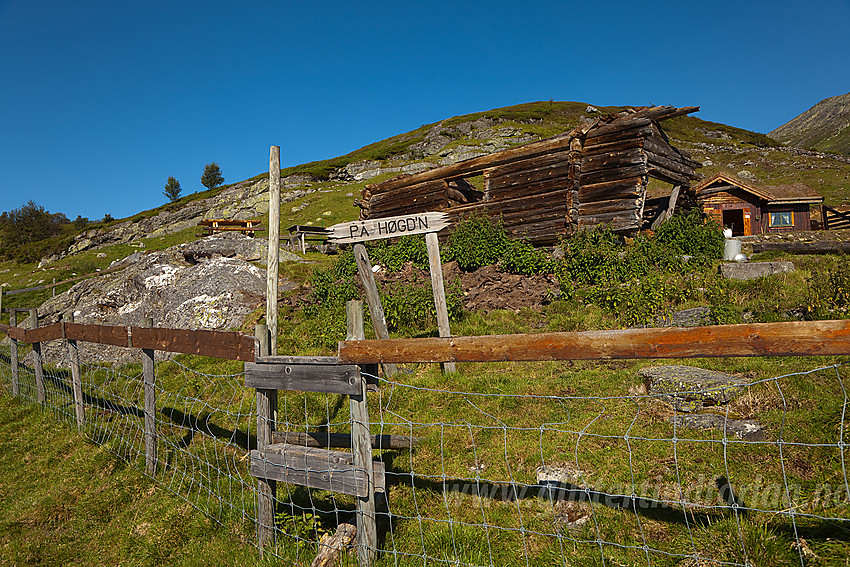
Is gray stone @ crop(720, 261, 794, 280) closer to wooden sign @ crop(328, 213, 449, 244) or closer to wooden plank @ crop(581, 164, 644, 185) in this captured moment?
wooden plank @ crop(581, 164, 644, 185)

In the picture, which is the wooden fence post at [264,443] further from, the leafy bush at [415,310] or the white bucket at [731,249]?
the white bucket at [731,249]

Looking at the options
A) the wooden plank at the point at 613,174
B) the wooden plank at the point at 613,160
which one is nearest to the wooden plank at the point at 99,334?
the wooden plank at the point at 613,174

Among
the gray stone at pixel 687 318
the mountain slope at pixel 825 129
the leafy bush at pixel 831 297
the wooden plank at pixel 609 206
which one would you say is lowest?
the gray stone at pixel 687 318

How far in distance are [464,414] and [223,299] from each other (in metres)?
7.87

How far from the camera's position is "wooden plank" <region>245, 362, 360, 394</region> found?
3.10m

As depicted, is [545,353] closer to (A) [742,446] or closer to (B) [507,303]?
(A) [742,446]

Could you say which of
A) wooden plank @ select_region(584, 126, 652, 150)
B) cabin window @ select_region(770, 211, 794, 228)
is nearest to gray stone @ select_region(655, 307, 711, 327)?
wooden plank @ select_region(584, 126, 652, 150)

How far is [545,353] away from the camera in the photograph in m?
2.60

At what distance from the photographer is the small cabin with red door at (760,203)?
26297 millimetres

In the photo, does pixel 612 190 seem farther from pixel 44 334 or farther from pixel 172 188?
pixel 172 188

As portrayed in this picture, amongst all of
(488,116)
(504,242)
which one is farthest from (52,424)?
(488,116)

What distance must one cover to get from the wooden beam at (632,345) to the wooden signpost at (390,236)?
3.25 m

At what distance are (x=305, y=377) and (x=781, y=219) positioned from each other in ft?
108

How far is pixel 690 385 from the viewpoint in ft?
16.0
